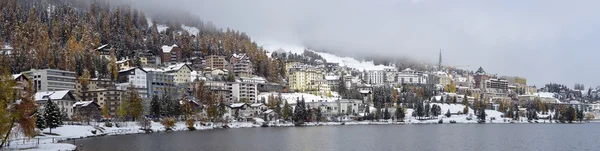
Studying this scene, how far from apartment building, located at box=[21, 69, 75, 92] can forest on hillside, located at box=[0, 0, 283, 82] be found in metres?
5.51

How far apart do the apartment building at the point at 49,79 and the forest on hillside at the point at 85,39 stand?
217 inches

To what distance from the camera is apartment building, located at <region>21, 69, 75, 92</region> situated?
84.3 meters

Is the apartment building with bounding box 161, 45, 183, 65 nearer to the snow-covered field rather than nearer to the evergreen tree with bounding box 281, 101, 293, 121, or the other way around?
the evergreen tree with bounding box 281, 101, 293, 121

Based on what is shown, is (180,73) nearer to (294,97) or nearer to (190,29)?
(294,97)

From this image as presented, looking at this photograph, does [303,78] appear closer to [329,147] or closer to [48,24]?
[48,24]

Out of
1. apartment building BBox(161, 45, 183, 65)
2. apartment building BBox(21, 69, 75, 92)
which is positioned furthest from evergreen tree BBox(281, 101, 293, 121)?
apartment building BBox(161, 45, 183, 65)

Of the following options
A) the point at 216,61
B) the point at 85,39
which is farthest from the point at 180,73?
the point at 216,61

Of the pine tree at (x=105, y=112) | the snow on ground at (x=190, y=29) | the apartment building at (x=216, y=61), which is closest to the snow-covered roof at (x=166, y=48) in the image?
the apartment building at (x=216, y=61)

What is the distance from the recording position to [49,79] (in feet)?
279

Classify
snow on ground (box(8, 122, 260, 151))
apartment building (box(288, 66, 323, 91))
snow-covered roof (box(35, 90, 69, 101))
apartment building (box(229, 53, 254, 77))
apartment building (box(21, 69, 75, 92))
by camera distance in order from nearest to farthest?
snow on ground (box(8, 122, 260, 151))
snow-covered roof (box(35, 90, 69, 101))
apartment building (box(21, 69, 75, 92))
apartment building (box(229, 53, 254, 77))
apartment building (box(288, 66, 323, 91))

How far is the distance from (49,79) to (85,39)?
108 feet

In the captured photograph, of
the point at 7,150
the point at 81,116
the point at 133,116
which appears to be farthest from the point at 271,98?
the point at 7,150

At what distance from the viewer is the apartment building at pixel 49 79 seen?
84312 millimetres

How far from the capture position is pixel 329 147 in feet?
157
